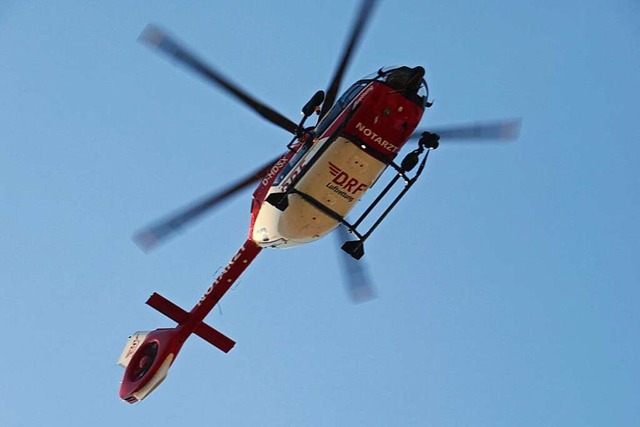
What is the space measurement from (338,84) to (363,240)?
299 cm

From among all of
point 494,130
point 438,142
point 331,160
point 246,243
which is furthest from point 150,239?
point 494,130

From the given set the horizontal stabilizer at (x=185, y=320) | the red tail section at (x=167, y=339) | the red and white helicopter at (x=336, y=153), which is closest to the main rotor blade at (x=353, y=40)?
the red and white helicopter at (x=336, y=153)

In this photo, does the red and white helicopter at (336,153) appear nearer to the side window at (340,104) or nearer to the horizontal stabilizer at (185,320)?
the side window at (340,104)

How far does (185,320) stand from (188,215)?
372 centimetres

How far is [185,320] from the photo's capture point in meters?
19.6

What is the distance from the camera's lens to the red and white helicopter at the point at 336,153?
49.9 feet

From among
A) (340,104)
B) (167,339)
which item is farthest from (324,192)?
(167,339)

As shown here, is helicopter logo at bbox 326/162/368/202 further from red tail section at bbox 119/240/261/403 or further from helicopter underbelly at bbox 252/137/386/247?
red tail section at bbox 119/240/261/403

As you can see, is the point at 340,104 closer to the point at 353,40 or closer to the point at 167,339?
the point at 353,40

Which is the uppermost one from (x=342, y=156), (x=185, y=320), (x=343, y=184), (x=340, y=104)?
(x=340, y=104)

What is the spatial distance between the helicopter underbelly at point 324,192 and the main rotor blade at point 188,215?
2.49 feet

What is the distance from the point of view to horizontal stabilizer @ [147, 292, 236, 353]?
19.7 meters

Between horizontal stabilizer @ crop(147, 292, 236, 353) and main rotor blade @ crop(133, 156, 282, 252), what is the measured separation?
3447mm

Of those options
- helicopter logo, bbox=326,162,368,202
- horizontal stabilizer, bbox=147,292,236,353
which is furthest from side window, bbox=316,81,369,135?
horizontal stabilizer, bbox=147,292,236,353
